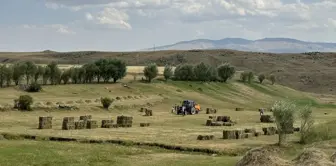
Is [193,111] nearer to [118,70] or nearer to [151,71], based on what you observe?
[118,70]

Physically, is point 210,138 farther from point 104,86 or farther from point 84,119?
point 104,86

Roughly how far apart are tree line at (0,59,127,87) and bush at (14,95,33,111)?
30555 mm

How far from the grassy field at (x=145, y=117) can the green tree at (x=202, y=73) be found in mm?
5433

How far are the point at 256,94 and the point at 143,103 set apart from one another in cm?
5235

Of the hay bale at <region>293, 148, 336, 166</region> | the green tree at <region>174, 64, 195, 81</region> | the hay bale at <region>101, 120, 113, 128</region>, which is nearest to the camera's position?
the hay bale at <region>293, 148, 336, 166</region>

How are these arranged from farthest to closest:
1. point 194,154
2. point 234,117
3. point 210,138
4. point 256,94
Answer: point 256,94 < point 234,117 < point 210,138 < point 194,154

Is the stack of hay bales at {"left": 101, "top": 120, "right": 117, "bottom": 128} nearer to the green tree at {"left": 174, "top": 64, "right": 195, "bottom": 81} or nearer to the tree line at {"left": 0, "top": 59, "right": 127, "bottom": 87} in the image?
the tree line at {"left": 0, "top": 59, "right": 127, "bottom": 87}

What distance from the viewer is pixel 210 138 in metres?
56.2

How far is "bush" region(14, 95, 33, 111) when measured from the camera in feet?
258

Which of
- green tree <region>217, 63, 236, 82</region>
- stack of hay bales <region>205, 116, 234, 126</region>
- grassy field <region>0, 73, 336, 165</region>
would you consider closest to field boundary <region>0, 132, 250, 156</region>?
grassy field <region>0, 73, 336, 165</region>

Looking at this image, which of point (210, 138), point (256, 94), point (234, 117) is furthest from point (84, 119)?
point (256, 94)

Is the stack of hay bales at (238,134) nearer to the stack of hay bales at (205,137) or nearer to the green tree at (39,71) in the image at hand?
the stack of hay bales at (205,137)

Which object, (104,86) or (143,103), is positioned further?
(104,86)


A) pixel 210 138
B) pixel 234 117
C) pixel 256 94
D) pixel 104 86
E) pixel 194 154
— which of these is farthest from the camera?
pixel 256 94
